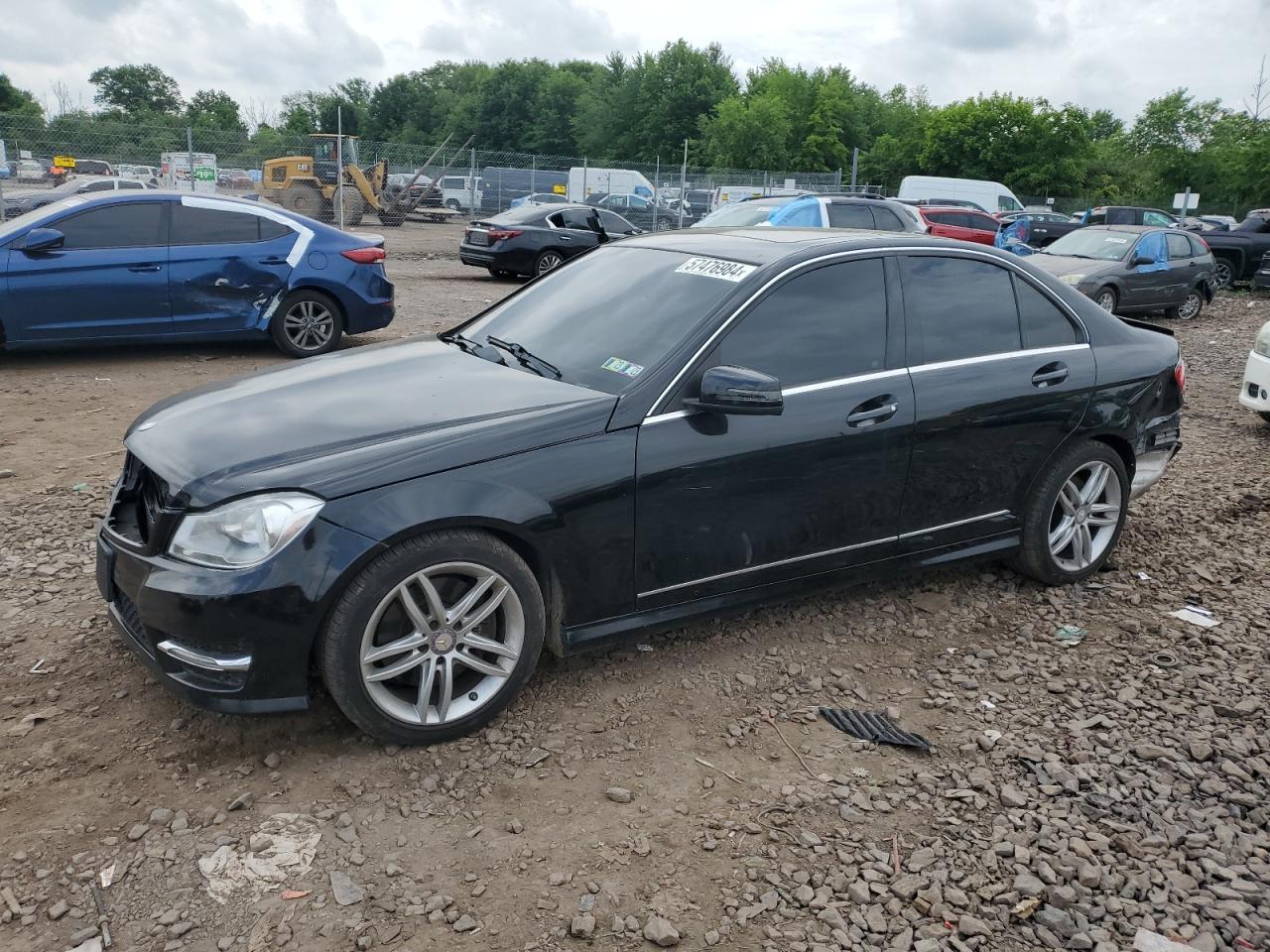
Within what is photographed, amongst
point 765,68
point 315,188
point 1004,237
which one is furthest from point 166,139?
point 765,68

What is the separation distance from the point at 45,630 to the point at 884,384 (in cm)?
346

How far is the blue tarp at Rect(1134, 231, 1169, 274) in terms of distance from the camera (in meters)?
14.9

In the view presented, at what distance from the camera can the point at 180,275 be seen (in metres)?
8.77

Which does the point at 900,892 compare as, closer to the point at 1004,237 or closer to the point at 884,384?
the point at 884,384

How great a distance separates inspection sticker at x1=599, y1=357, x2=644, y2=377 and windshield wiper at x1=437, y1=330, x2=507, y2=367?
480 millimetres

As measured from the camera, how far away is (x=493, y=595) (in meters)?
3.29

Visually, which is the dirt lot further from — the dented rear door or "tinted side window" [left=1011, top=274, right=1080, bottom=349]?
the dented rear door

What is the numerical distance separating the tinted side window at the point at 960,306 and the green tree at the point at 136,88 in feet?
351

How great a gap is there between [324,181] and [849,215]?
57.5 feet

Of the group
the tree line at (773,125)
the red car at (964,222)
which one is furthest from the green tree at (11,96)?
the red car at (964,222)

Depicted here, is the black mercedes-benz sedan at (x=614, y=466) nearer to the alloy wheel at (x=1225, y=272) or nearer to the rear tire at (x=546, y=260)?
the rear tire at (x=546, y=260)

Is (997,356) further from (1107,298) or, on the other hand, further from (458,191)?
(458,191)

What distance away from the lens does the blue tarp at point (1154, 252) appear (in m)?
14.9

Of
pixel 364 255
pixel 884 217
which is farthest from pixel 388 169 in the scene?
pixel 364 255
